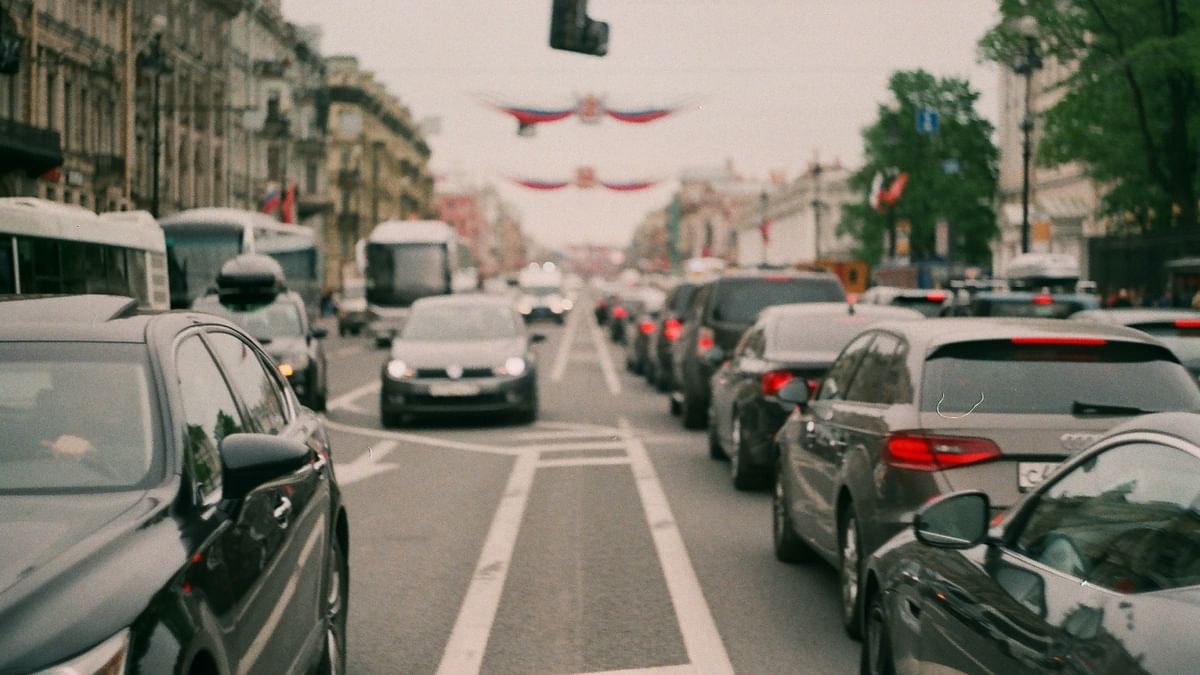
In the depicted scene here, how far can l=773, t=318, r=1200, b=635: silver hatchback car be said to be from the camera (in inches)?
297

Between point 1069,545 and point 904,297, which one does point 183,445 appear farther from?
point 904,297

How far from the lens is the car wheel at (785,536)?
10.6 meters

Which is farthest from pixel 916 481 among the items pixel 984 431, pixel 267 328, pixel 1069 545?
pixel 267 328

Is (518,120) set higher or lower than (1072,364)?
higher

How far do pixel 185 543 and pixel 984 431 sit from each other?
13.5 ft

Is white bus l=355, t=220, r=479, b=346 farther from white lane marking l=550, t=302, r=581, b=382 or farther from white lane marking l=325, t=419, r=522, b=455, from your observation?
white lane marking l=325, t=419, r=522, b=455

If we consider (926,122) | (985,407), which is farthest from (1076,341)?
(926,122)

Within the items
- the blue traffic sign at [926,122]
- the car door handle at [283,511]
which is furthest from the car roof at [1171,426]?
the blue traffic sign at [926,122]

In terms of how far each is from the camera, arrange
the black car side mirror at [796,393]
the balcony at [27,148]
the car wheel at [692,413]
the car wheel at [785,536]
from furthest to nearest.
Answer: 1. the balcony at [27,148]
2. the car wheel at [692,413]
3. the car wheel at [785,536]
4. the black car side mirror at [796,393]

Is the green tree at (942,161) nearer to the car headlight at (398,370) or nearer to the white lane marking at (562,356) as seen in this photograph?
the white lane marking at (562,356)

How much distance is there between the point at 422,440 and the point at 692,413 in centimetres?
323

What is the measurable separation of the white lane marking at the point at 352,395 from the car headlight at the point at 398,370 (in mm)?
3902

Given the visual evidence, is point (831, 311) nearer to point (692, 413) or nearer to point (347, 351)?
point (692, 413)

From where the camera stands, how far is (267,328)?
2425 cm
